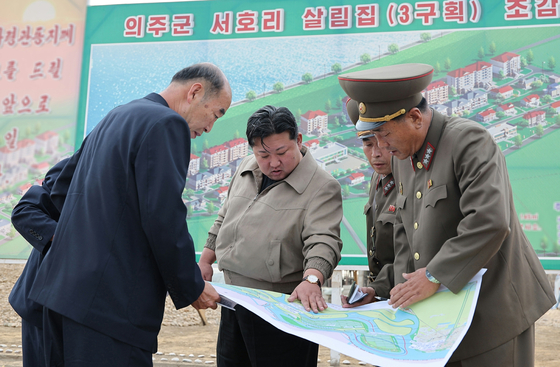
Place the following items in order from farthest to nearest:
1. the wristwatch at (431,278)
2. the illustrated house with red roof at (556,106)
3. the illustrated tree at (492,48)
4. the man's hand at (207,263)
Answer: the illustrated tree at (492,48) → the illustrated house with red roof at (556,106) → the man's hand at (207,263) → the wristwatch at (431,278)

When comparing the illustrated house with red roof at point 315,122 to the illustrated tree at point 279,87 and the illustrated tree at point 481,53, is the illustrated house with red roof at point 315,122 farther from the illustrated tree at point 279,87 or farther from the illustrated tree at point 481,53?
the illustrated tree at point 481,53

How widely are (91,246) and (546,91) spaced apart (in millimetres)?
3623

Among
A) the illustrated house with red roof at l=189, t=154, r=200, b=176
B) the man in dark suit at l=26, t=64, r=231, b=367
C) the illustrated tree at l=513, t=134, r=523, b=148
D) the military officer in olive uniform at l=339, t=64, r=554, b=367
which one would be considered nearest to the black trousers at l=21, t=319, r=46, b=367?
the man in dark suit at l=26, t=64, r=231, b=367

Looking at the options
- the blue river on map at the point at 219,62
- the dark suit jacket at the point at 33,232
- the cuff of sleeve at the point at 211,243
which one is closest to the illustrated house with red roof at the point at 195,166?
the blue river on map at the point at 219,62

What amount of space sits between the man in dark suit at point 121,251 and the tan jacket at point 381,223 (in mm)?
1023

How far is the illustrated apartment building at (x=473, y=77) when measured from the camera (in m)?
3.83

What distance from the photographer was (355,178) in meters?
3.95

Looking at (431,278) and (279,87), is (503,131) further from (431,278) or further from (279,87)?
(431,278)

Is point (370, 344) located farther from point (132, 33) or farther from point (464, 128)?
point (132, 33)

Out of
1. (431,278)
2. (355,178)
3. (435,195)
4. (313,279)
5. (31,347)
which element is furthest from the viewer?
(355,178)

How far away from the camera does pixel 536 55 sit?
3.78m

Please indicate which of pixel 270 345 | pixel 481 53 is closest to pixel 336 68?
pixel 481 53

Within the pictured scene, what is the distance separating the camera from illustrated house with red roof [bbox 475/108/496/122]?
3.79 metres

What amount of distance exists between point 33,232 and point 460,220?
61.7 inches
